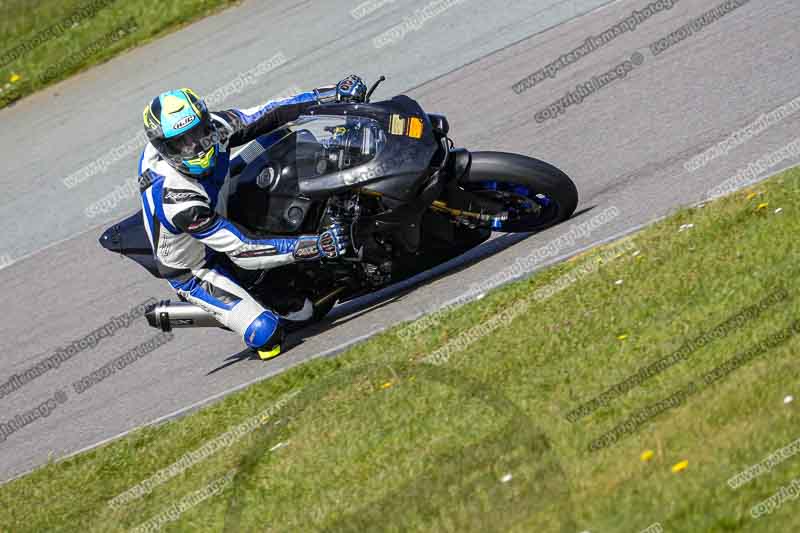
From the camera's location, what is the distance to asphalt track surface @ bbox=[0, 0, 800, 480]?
8125mm

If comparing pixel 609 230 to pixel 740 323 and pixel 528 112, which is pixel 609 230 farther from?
pixel 528 112

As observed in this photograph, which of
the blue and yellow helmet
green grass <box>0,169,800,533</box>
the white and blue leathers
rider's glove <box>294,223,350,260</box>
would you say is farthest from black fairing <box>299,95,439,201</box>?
green grass <box>0,169,800,533</box>

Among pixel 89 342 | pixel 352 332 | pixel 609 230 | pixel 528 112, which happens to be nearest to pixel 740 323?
pixel 609 230

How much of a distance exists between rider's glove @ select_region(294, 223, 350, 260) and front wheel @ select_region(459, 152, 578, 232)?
0.90 m

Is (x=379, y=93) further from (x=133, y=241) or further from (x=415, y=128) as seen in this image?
(x=415, y=128)

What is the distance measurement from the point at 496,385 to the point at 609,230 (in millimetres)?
2133

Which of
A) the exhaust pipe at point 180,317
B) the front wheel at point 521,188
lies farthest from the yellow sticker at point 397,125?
the exhaust pipe at point 180,317

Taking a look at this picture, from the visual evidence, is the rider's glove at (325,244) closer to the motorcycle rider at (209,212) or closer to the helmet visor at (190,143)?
the motorcycle rider at (209,212)

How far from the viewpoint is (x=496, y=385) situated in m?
6.03

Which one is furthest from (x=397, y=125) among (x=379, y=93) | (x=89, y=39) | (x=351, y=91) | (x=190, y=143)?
(x=89, y=39)

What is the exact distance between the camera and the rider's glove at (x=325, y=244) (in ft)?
23.6

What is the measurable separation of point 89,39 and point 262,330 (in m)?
10.0

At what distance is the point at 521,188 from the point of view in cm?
743

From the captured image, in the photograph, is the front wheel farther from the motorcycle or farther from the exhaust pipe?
the exhaust pipe
